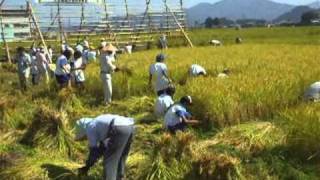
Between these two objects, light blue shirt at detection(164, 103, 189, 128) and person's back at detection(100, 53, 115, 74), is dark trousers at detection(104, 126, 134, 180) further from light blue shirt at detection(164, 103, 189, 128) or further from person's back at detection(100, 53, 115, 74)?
person's back at detection(100, 53, 115, 74)

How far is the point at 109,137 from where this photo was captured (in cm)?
816

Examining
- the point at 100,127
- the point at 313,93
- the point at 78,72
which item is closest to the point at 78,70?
the point at 78,72

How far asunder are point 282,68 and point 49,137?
6.91 metres

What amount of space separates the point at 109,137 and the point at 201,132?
3343mm

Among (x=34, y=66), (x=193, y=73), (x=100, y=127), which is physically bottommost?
(x=34, y=66)

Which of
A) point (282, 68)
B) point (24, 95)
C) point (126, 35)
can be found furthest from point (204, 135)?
point (126, 35)

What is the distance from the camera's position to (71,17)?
3238cm

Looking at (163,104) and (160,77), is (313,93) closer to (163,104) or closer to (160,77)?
(163,104)

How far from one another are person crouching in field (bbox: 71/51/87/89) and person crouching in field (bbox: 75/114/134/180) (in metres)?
7.70

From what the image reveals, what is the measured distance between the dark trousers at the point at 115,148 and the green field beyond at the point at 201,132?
472 millimetres

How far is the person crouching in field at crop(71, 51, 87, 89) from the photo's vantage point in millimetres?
15992

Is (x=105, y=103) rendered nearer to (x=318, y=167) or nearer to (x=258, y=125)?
(x=258, y=125)

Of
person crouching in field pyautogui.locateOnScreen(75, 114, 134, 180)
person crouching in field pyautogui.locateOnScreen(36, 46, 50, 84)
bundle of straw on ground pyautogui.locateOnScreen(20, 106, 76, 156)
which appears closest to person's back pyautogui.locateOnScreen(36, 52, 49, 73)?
person crouching in field pyautogui.locateOnScreen(36, 46, 50, 84)

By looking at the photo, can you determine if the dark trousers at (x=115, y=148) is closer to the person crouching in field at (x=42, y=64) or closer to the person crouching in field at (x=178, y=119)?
the person crouching in field at (x=178, y=119)
